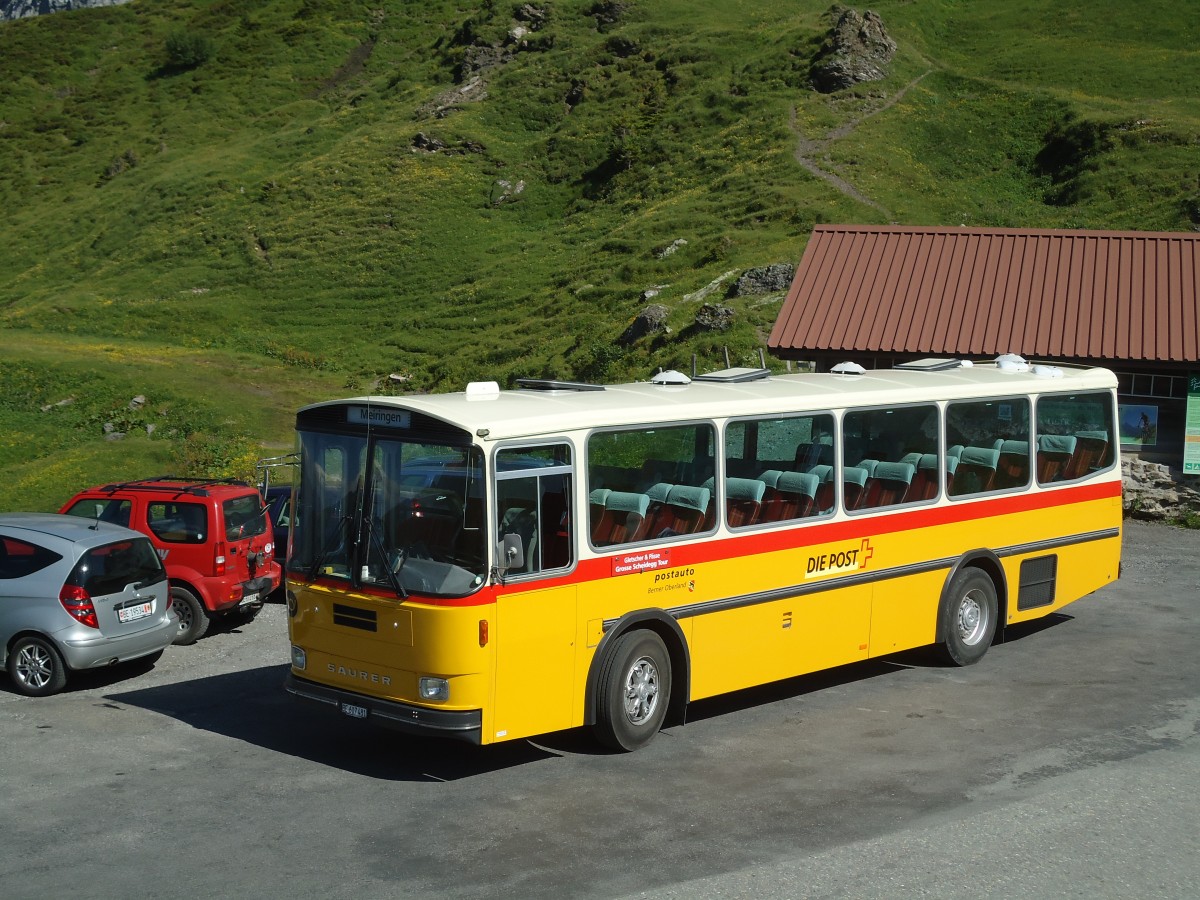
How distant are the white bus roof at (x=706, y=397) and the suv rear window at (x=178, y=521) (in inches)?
163

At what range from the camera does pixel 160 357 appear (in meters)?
48.8

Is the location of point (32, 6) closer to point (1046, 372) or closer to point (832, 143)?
point (832, 143)

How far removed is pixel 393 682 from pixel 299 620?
123 cm

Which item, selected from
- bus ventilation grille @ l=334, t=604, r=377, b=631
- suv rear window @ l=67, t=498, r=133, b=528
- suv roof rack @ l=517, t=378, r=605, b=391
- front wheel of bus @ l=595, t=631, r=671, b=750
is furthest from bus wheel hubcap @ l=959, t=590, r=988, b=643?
suv rear window @ l=67, t=498, r=133, b=528

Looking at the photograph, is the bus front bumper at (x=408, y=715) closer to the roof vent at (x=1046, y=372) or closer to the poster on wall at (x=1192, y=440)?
the roof vent at (x=1046, y=372)

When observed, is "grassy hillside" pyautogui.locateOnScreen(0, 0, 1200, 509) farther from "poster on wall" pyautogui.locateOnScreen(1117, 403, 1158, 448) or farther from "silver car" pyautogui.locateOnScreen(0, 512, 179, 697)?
"poster on wall" pyautogui.locateOnScreen(1117, 403, 1158, 448)

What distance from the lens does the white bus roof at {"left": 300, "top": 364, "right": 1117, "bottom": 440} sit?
990 cm

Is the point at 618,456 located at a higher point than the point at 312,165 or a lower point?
lower

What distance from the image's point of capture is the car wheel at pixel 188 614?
14992 millimetres

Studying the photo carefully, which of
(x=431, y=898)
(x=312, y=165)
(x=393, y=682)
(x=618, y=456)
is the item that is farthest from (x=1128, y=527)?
(x=312, y=165)

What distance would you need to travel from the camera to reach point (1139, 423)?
22750mm

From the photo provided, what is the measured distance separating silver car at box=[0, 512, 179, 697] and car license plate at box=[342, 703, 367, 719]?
3.87 m

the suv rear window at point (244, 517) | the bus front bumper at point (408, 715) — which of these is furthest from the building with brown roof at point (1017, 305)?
the bus front bumper at point (408, 715)

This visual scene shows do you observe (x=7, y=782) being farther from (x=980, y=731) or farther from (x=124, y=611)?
(x=980, y=731)
